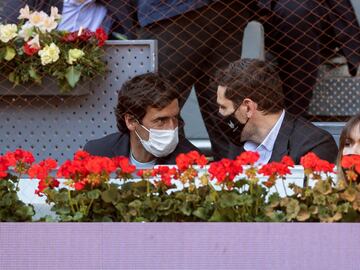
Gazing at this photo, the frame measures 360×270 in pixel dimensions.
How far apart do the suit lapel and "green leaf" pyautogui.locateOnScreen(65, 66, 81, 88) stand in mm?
1007

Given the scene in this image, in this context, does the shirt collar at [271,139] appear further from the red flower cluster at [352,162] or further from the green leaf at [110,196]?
the green leaf at [110,196]

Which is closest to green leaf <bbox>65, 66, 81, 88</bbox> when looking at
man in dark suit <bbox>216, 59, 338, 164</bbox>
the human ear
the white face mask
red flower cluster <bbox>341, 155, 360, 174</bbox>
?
the white face mask

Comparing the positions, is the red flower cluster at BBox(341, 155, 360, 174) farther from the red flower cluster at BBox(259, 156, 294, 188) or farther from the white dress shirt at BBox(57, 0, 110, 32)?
the white dress shirt at BBox(57, 0, 110, 32)

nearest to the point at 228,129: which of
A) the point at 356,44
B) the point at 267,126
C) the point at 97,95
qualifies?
the point at 267,126

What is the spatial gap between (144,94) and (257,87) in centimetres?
54

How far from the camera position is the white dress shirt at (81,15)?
5.63 m

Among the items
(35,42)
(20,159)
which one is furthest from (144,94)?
(20,159)

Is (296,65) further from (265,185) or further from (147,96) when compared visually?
(265,185)

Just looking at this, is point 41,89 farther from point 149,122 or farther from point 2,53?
point 149,122

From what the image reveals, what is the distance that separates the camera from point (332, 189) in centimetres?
391

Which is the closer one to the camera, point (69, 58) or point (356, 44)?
point (69, 58)

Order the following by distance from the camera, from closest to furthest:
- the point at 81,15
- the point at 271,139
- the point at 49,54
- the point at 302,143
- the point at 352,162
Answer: the point at 352,162 < the point at 302,143 < the point at 271,139 < the point at 49,54 < the point at 81,15

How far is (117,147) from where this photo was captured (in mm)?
5395
